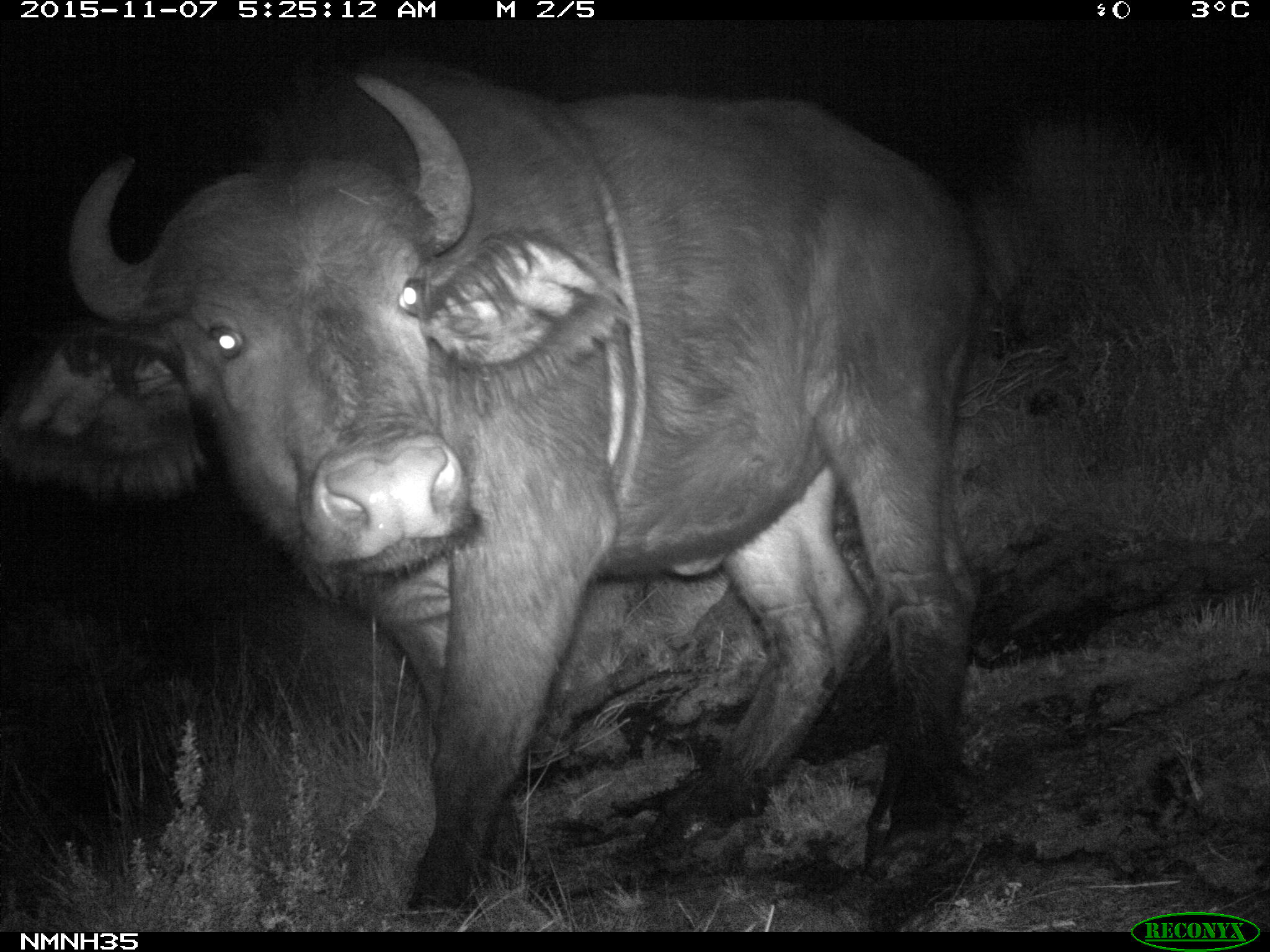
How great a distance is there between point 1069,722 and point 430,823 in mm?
2339

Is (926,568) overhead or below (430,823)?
overhead

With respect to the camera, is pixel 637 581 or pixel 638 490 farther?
pixel 637 581

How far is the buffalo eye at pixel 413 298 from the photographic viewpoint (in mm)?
3402

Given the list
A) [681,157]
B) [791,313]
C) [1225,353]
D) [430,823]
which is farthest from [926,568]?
[1225,353]

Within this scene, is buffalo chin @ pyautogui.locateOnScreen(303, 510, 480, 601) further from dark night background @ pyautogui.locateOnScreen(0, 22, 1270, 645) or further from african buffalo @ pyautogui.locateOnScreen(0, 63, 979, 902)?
dark night background @ pyautogui.locateOnScreen(0, 22, 1270, 645)

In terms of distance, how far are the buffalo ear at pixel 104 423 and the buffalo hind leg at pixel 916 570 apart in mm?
2407

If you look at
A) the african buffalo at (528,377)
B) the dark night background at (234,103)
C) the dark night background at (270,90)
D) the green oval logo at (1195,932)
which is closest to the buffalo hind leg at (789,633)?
the african buffalo at (528,377)

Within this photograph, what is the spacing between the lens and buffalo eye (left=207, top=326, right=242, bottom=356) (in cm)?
345

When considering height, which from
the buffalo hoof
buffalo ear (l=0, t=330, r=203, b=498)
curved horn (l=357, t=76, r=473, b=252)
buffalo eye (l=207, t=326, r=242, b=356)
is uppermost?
curved horn (l=357, t=76, r=473, b=252)

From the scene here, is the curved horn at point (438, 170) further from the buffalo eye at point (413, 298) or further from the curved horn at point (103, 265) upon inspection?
the curved horn at point (103, 265)

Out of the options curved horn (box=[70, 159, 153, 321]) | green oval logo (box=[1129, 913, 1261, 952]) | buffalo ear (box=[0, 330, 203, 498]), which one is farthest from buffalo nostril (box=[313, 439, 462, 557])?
green oval logo (box=[1129, 913, 1261, 952])

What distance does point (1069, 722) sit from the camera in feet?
13.3

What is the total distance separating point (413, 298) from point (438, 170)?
0.39 meters

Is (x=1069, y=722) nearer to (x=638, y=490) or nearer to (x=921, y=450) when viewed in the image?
(x=921, y=450)
